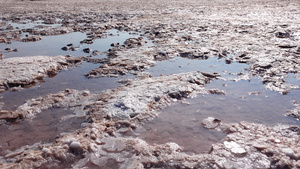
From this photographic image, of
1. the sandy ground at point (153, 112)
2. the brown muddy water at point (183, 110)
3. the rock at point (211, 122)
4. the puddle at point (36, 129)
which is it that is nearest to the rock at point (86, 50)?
the sandy ground at point (153, 112)

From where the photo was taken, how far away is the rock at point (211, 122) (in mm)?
3488

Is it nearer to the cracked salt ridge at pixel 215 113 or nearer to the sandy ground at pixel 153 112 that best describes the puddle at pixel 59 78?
the sandy ground at pixel 153 112

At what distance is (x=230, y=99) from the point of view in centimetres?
425

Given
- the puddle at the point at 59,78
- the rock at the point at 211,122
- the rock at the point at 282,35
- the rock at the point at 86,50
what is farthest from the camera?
the rock at the point at 282,35

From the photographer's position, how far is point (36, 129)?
138 inches

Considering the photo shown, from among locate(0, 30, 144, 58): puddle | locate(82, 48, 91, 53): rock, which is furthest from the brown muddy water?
locate(0, 30, 144, 58): puddle

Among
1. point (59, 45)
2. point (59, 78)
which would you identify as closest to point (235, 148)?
point (59, 78)

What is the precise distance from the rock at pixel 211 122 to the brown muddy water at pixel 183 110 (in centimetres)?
8

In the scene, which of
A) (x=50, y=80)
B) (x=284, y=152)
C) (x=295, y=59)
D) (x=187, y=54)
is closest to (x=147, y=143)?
(x=284, y=152)

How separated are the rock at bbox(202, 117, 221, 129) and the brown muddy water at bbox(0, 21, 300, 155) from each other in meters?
0.08

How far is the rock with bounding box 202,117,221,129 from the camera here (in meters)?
3.49

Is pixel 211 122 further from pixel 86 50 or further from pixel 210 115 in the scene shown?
pixel 86 50

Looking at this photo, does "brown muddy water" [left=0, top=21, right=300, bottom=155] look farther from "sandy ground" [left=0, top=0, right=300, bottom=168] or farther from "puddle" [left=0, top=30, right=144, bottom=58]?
"puddle" [left=0, top=30, right=144, bottom=58]

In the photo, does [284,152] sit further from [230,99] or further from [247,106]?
[230,99]
